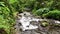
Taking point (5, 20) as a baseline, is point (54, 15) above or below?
below

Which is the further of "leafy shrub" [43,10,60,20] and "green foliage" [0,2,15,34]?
"leafy shrub" [43,10,60,20]

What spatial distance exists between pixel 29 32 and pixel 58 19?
5248mm

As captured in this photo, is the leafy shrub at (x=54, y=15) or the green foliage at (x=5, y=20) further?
the leafy shrub at (x=54, y=15)

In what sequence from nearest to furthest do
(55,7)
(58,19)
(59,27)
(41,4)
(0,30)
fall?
1. (0,30)
2. (59,27)
3. (58,19)
4. (55,7)
5. (41,4)

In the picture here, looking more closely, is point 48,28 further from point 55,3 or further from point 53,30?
point 55,3

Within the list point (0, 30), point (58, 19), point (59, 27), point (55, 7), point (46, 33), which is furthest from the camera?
point (55, 7)

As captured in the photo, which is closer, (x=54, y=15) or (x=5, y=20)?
(x=5, y=20)

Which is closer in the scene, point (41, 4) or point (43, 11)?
point (43, 11)

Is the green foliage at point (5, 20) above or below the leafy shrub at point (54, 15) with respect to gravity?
above

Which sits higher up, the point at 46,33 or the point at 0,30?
the point at 0,30

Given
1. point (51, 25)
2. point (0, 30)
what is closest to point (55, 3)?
point (51, 25)

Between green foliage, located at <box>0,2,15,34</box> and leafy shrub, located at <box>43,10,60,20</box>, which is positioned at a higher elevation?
green foliage, located at <box>0,2,15,34</box>

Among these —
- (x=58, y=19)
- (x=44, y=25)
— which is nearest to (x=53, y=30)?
(x=44, y=25)

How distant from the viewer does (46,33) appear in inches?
462
